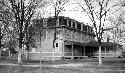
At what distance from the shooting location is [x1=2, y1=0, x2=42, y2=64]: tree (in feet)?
84.0

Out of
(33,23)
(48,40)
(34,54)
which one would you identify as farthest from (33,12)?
(34,54)

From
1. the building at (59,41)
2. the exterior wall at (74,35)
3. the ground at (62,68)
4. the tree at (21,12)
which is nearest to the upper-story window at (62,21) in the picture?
the building at (59,41)

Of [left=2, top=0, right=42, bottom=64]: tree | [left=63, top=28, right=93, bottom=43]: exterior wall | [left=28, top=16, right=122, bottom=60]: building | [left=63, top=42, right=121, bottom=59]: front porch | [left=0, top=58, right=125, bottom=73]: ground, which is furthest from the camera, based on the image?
[left=63, top=42, right=121, bottom=59]: front porch

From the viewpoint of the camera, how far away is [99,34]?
22.4 meters

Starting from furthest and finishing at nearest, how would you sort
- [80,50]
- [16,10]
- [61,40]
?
[80,50], [61,40], [16,10]

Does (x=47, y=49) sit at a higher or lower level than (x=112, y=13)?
lower

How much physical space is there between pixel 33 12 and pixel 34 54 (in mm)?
17305

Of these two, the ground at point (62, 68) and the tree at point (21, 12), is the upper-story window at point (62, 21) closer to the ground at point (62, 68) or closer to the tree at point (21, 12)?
the tree at point (21, 12)

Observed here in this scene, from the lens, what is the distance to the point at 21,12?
26578 mm

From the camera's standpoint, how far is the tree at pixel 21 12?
1008 inches

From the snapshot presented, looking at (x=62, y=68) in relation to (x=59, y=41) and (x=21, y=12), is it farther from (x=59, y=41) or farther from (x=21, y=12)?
(x=59, y=41)

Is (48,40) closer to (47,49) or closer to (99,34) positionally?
(47,49)

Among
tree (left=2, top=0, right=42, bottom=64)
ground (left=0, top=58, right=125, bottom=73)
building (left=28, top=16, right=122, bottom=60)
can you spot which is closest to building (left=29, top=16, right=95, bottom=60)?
building (left=28, top=16, right=122, bottom=60)

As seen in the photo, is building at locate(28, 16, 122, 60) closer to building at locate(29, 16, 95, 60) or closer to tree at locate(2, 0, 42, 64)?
building at locate(29, 16, 95, 60)
